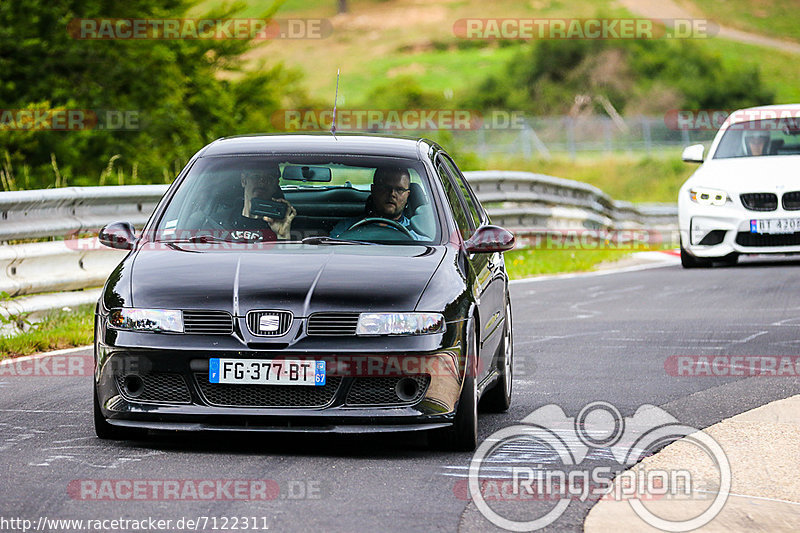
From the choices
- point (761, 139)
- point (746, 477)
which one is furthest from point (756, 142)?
point (746, 477)

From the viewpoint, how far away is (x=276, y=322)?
6.36 m

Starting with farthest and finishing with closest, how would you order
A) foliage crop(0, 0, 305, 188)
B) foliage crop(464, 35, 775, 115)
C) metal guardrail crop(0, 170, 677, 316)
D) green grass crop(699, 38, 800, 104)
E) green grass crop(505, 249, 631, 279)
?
1. green grass crop(699, 38, 800, 104)
2. foliage crop(464, 35, 775, 115)
3. foliage crop(0, 0, 305, 188)
4. green grass crop(505, 249, 631, 279)
5. metal guardrail crop(0, 170, 677, 316)

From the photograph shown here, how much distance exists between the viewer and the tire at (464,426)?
6579mm

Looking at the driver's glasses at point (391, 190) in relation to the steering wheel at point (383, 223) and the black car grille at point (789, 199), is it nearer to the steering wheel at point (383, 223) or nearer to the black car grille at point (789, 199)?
the steering wheel at point (383, 223)

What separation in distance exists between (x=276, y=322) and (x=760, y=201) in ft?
35.7

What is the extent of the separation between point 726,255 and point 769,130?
190 centimetres

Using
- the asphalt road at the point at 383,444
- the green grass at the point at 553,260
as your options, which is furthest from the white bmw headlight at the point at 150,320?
the green grass at the point at 553,260

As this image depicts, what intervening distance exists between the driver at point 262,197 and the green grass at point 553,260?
30.6 feet

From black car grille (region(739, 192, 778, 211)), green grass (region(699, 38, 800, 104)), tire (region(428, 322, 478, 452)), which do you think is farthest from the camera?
green grass (region(699, 38, 800, 104))

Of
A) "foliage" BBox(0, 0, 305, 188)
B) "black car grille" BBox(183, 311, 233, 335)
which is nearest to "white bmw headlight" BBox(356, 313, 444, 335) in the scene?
"black car grille" BBox(183, 311, 233, 335)

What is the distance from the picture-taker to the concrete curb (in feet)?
17.5

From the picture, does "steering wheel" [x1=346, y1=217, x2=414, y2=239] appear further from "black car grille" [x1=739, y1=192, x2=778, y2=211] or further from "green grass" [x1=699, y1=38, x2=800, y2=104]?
"green grass" [x1=699, y1=38, x2=800, y2=104]

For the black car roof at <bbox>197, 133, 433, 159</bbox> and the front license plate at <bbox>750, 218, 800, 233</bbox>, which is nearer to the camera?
the black car roof at <bbox>197, 133, 433, 159</bbox>

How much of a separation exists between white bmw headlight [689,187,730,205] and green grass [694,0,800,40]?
9586 centimetres
